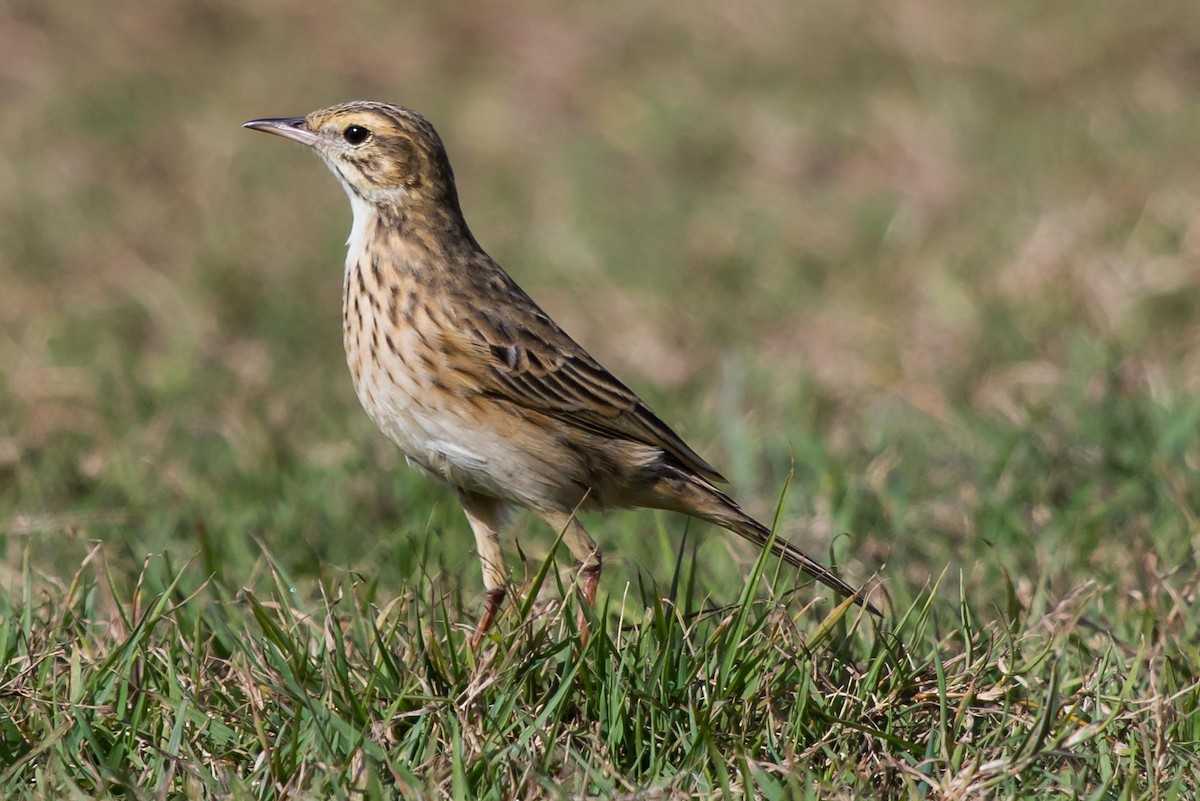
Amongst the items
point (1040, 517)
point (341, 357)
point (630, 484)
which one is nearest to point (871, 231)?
point (341, 357)

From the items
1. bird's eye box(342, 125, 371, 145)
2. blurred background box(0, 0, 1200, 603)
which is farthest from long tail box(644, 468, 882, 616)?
bird's eye box(342, 125, 371, 145)

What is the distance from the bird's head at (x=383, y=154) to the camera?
5.20 m

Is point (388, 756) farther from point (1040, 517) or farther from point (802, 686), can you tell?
point (1040, 517)

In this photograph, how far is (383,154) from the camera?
521 cm

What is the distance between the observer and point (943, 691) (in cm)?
393

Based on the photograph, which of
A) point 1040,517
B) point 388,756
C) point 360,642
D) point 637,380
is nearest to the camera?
point 388,756

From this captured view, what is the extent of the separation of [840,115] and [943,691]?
849cm

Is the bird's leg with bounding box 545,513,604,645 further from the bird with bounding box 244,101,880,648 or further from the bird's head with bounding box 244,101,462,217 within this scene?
the bird's head with bounding box 244,101,462,217

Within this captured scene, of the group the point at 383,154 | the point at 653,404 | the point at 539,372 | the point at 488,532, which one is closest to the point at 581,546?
the point at 488,532

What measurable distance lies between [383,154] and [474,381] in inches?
34.7

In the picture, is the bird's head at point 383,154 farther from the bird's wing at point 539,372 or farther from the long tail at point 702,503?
the long tail at point 702,503

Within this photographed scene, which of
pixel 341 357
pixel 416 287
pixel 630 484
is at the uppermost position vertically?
pixel 416 287

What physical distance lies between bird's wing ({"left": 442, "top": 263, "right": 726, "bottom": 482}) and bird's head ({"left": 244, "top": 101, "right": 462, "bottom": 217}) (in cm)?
36

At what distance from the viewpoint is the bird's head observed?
5.20 m
